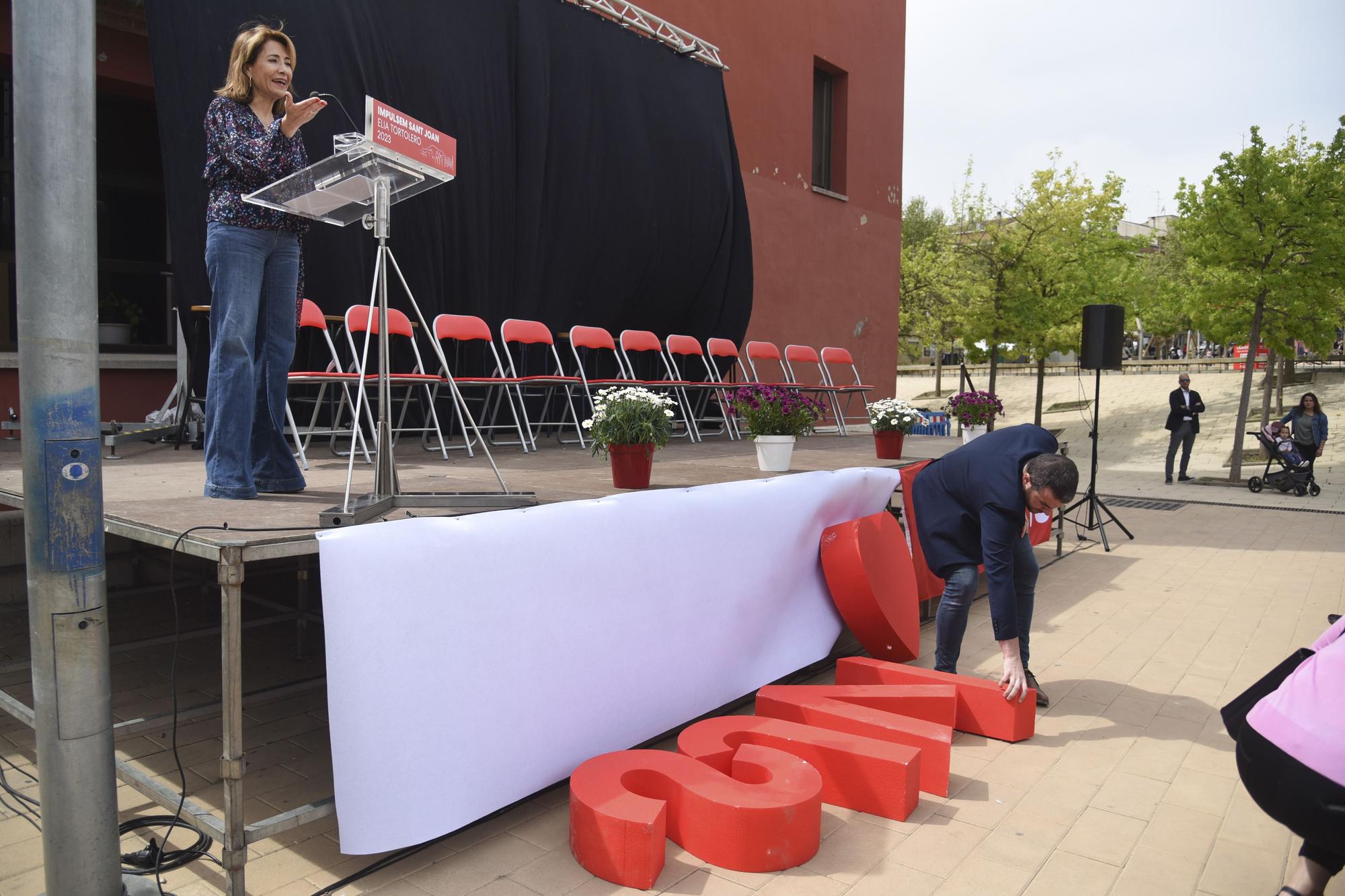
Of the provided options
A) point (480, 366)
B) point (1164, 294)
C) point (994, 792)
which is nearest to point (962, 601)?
point (994, 792)

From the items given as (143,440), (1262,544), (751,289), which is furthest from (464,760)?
(1262,544)

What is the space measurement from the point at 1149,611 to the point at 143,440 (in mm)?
6107

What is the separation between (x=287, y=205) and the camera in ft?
9.12

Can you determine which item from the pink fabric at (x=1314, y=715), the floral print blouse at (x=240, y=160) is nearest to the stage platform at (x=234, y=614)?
the floral print blouse at (x=240, y=160)

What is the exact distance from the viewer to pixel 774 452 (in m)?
4.49

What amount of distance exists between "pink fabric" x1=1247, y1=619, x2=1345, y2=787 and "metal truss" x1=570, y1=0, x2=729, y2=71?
254 inches

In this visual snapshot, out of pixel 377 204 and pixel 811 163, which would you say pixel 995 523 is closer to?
pixel 377 204

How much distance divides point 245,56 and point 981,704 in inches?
134

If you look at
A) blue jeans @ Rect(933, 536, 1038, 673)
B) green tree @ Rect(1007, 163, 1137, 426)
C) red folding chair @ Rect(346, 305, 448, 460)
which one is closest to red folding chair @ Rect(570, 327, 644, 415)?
red folding chair @ Rect(346, 305, 448, 460)

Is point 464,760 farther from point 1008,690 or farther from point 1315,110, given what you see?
point 1315,110

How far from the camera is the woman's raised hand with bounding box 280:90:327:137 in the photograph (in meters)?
2.73

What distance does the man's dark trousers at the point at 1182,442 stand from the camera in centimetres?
1226

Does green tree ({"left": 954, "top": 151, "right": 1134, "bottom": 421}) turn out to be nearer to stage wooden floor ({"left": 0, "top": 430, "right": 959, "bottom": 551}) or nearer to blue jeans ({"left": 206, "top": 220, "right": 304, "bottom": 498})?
stage wooden floor ({"left": 0, "top": 430, "right": 959, "bottom": 551})

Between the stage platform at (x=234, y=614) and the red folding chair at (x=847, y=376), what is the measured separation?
245 cm
